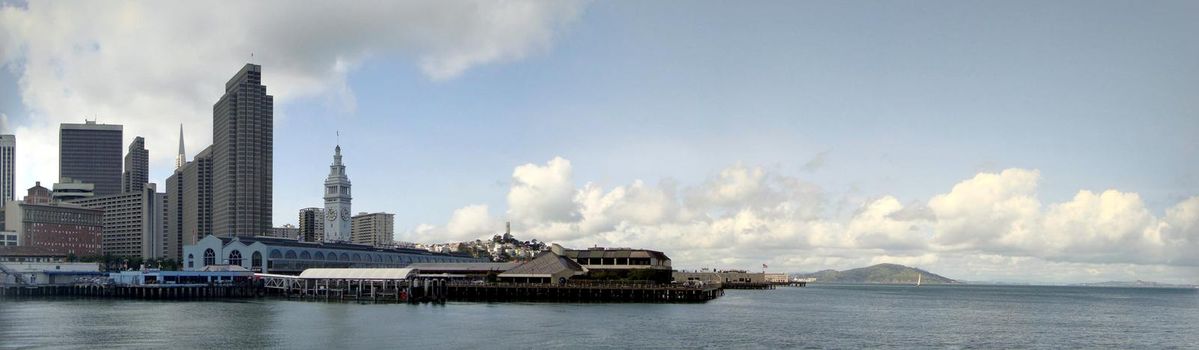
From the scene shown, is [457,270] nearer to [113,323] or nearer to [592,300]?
[592,300]

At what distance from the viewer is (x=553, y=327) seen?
3462 inches

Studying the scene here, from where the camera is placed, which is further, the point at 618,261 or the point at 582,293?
the point at 618,261

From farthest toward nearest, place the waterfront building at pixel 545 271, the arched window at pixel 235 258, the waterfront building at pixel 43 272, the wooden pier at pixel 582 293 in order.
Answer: the arched window at pixel 235 258 < the waterfront building at pixel 43 272 < the waterfront building at pixel 545 271 < the wooden pier at pixel 582 293

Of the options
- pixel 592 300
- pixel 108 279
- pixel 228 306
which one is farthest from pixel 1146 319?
pixel 108 279

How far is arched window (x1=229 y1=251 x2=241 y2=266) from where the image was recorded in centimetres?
19050

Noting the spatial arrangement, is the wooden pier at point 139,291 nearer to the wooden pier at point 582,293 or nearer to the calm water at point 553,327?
the calm water at point 553,327

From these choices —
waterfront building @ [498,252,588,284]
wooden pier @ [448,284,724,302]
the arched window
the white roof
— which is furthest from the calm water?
the arched window

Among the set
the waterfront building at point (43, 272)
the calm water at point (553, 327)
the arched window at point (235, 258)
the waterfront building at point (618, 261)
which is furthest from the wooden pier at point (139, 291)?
the waterfront building at point (618, 261)

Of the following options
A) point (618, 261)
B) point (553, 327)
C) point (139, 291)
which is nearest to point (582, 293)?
point (618, 261)

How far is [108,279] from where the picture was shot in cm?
17450

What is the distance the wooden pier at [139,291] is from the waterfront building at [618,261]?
54479mm

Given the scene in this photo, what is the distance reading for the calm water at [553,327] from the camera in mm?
76250

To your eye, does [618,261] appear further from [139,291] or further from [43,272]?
[43,272]

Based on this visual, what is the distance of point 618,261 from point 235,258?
74.5 metres
